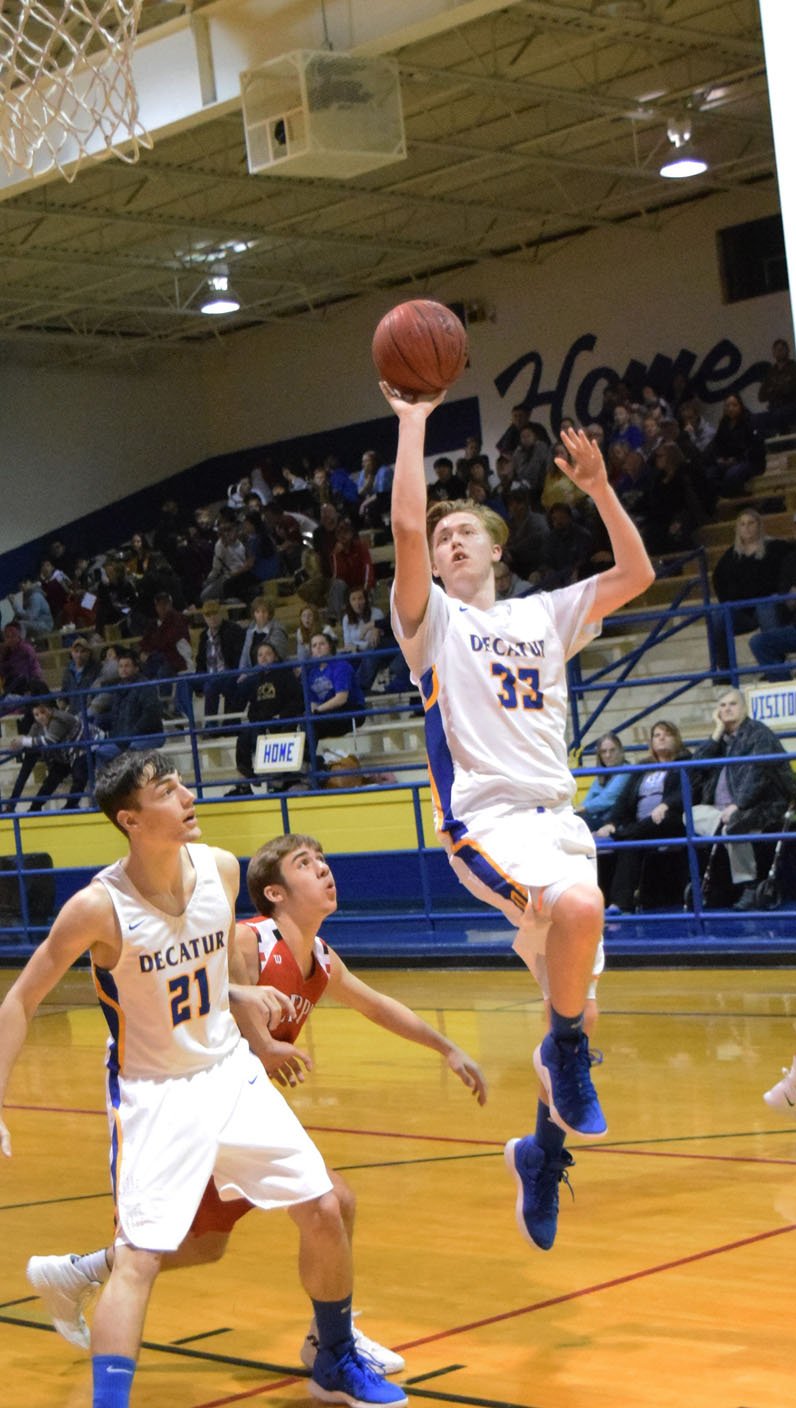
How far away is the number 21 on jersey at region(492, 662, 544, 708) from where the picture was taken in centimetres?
425

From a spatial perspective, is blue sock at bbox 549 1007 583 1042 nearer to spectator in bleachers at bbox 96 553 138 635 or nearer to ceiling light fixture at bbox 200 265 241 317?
spectator in bleachers at bbox 96 553 138 635

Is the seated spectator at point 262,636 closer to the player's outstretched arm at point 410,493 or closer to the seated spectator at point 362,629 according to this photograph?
the seated spectator at point 362,629

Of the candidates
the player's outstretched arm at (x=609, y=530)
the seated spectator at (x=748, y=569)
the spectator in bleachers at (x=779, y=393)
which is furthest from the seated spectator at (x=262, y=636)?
the player's outstretched arm at (x=609, y=530)

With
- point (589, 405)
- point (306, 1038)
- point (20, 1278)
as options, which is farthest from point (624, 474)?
point (20, 1278)

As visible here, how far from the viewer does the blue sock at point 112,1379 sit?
327 centimetres

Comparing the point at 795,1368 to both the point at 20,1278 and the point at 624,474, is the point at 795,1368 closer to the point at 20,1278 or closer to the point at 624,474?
the point at 20,1278

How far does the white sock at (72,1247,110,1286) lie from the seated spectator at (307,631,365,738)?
9091 mm

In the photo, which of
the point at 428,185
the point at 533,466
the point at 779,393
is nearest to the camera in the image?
the point at 779,393

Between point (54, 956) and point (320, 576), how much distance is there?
13.5 metres

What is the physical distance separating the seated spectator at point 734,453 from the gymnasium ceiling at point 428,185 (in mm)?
2552

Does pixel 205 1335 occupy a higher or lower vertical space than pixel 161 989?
lower

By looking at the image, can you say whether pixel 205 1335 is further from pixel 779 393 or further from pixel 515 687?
pixel 779 393

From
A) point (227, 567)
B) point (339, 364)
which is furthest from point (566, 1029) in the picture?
point (339, 364)

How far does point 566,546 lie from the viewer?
14516mm
